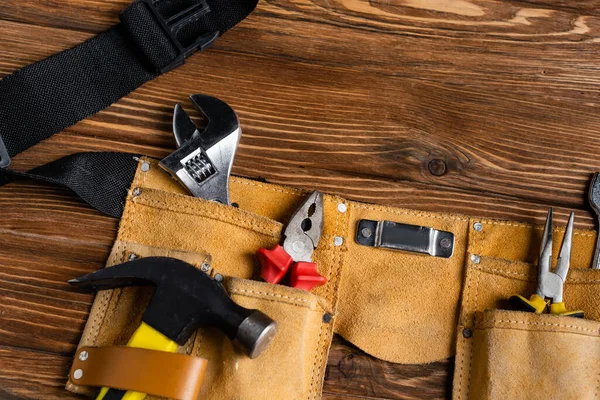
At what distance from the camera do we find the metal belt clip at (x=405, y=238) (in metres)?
1.89

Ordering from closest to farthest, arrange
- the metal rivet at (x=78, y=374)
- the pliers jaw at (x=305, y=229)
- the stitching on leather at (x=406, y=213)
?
1. the metal rivet at (x=78, y=374)
2. the pliers jaw at (x=305, y=229)
3. the stitching on leather at (x=406, y=213)

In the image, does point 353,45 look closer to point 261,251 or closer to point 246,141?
point 246,141

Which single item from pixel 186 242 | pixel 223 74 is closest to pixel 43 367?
pixel 186 242

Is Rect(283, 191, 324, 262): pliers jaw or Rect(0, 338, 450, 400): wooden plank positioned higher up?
Rect(283, 191, 324, 262): pliers jaw

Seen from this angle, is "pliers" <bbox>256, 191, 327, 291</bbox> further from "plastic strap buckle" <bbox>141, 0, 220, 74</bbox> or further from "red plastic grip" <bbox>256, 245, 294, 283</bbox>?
"plastic strap buckle" <bbox>141, 0, 220, 74</bbox>

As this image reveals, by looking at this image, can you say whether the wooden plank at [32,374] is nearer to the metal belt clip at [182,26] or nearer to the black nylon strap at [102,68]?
the black nylon strap at [102,68]

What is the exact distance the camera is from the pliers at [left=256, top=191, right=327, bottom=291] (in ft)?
5.74

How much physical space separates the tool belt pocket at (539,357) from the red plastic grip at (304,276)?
0.49 metres

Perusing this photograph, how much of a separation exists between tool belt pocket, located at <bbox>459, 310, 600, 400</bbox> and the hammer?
610 mm

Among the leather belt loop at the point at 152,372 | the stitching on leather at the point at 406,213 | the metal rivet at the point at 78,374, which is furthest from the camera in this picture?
the stitching on leather at the point at 406,213

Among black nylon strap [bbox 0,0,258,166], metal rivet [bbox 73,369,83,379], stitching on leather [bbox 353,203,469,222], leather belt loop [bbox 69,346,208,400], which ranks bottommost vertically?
metal rivet [bbox 73,369,83,379]

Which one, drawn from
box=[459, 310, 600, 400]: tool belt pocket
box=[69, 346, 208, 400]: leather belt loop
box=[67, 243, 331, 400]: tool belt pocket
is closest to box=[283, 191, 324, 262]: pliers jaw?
box=[67, 243, 331, 400]: tool belt pocket

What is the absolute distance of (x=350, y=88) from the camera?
209 centimetres

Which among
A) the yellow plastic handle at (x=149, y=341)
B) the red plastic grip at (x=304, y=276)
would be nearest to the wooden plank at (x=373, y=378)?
the red plastic grip at (x=304, y=276)
